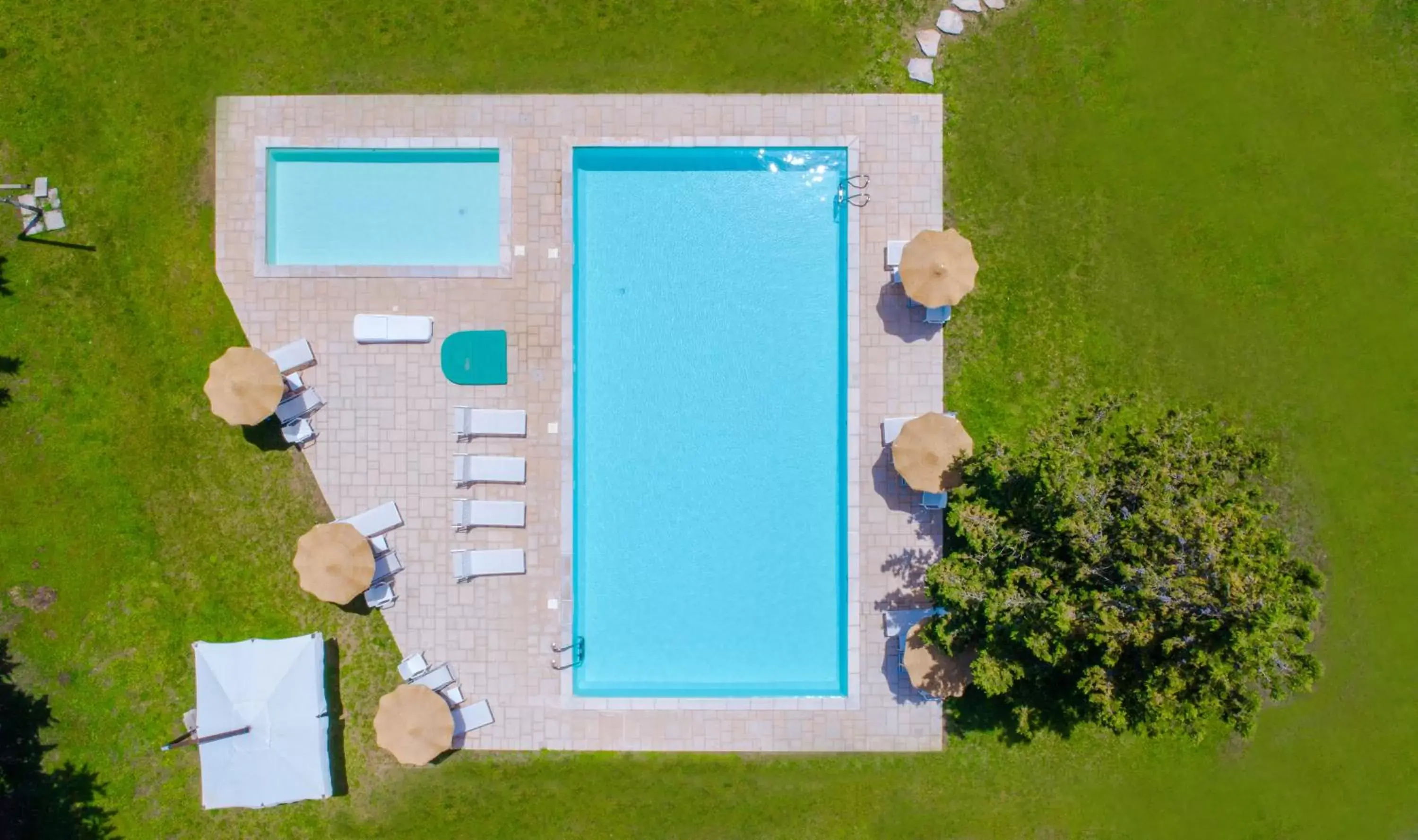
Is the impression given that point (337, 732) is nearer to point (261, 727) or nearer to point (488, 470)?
point (261, 727)

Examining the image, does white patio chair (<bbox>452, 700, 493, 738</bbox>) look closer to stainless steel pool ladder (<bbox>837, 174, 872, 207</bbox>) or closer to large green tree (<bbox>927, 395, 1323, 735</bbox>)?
large green tree (<bbox>927, 395, 1323, 735</bbox>)

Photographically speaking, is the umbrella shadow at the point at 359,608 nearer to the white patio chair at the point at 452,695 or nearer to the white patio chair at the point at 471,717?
the white patio chair at the point at 452,695

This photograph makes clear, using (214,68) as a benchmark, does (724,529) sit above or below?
below

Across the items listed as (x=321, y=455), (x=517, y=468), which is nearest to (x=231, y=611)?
(x=321, y=455)

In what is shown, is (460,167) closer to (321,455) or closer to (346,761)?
(321,455)

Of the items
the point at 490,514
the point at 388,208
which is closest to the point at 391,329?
the point at 388,208

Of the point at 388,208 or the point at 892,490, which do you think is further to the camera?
the point at 388,208

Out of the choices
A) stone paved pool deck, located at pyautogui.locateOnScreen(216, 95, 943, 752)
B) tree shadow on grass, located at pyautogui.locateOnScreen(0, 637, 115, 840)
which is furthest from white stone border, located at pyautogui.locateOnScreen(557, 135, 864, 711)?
tree shadow on grass, located at pyautogui.locateOnScreen(0, 637, 115, 840)
